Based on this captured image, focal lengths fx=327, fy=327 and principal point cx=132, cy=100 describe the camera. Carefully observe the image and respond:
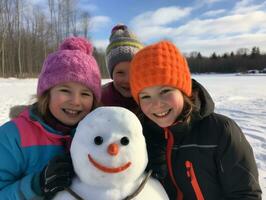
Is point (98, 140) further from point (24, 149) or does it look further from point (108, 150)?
point (24, 149)

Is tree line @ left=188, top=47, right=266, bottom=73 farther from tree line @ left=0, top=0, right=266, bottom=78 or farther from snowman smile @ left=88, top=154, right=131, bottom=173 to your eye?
snowman smile @ left=88, top=154, right=131, bottom=173

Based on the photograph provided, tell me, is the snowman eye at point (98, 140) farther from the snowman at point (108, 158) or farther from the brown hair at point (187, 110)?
the brown hair at point (187, 110)

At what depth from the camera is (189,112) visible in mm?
1987

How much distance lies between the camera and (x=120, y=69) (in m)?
2.78

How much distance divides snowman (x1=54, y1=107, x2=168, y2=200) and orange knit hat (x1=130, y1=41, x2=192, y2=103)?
16.5 inches

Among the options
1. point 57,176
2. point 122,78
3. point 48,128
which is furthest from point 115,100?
point 57,176

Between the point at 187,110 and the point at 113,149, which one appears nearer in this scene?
the point at 113,149

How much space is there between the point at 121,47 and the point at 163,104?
111 centimetres

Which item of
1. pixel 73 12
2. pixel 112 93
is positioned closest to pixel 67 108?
pixel 112 93

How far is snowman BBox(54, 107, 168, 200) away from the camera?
4.68 feet

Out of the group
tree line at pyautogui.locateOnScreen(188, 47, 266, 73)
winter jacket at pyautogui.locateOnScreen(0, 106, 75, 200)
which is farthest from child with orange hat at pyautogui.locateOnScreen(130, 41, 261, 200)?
tree line at pyautogui.locateOnScreen(188, 47, 266, 73)

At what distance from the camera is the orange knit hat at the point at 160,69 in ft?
6.29

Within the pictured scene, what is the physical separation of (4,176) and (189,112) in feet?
3.69

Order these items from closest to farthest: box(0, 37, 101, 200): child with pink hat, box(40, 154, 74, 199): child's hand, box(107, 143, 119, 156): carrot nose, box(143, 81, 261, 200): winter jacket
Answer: box(107, 143, 119, 156): carrot nose, box(40, 154, 74, 199): child's hand, box(0, 37, 101, 200): child with pink hat, box(143, 81, 261, 200): winter jacket
